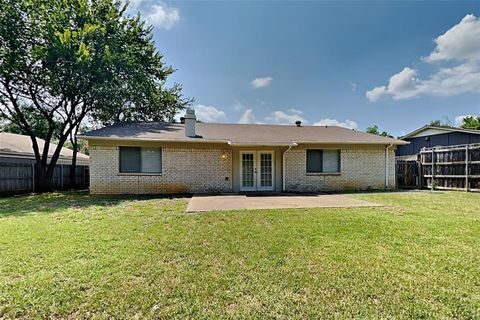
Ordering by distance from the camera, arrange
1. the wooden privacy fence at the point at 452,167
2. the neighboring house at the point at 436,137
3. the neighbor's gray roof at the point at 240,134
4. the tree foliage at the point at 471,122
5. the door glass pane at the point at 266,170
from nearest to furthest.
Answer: the neighbor's gray roof at the point at 240,134, the wooden privacy fence at the point at 452,167, the door glass pane at the point at 266,170, the neighboring house at the point at 436,137, the tree foliage at the point at 471,122

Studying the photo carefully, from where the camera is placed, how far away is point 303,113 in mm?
22094

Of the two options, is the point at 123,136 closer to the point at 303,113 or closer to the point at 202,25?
the point at 202,25

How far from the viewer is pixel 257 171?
12.3 meters

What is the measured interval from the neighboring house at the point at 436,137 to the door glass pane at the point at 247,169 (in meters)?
9.29

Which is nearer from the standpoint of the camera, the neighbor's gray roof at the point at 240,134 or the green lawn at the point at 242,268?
the green lawn at the point at 242,268

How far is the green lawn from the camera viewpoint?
2.50 metres

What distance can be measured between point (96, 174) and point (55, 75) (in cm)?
576

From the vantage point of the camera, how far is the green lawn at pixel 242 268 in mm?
2498

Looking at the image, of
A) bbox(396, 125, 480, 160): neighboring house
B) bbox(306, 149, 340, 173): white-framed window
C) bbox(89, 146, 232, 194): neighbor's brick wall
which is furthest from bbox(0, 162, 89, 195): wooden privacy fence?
bbox(396, 125, 480, 160): neighboring house

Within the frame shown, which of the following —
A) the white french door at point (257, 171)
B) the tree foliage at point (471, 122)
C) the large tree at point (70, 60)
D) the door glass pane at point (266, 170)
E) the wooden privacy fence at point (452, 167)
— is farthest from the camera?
the tree foliage at point (471, 122)

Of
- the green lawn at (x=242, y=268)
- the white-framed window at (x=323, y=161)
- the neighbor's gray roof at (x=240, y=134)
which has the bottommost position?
the green lawn at (x=242, y=268)

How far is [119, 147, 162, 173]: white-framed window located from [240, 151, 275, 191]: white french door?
156 inches

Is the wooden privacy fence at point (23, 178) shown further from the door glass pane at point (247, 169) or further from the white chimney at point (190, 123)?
the door glass pane at point (247, 169)

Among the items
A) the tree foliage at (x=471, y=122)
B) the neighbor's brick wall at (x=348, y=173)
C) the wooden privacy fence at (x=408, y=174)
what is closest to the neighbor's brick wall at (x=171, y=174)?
the neighbor's brick wall at (x=348, y=173)
